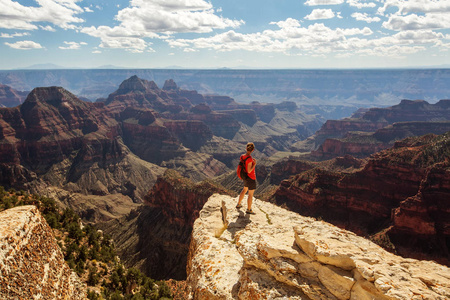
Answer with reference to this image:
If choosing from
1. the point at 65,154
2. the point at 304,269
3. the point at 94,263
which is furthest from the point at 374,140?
the point at 304,269

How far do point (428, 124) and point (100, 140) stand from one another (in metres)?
192

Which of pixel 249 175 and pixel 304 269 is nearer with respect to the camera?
pixel 304 269


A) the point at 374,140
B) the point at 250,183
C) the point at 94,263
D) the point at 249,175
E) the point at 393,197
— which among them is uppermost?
the point at 249,175

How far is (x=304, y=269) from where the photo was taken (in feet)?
35.6

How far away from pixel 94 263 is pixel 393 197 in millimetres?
64226

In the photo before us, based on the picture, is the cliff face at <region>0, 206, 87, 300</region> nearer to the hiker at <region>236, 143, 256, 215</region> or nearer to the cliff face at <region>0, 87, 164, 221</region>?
the hiker at <region>236, 143, 256, 215</region>

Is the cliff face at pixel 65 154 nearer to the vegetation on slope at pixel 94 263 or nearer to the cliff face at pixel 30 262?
the vegetation on slope at pixel 94 263

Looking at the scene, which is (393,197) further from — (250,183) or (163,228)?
(250,183)

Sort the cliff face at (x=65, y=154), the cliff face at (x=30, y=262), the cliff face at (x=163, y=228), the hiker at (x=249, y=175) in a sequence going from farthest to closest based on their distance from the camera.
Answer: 1. the cliff face at (x=65, y=154)
2. the cliff face at (x=163, y=228)
3. the hiker at (x=249, y=175)
4. the cliff face at (x=30, y=262)

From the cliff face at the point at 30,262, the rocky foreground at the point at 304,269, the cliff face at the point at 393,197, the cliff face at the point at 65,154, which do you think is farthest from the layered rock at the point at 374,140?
the cliff face at the point at 30,262

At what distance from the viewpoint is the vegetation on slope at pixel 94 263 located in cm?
2825

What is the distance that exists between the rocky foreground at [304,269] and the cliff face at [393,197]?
5222 centimetres

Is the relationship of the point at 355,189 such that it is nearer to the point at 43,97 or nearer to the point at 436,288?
the point at 436,288

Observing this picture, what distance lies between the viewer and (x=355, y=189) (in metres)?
70.6
